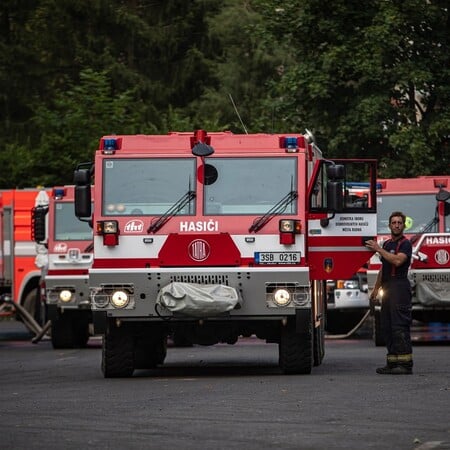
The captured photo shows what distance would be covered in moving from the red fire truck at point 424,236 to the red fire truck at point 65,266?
4.49 m

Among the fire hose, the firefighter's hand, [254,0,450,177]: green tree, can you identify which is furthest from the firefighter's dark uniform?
[254,0,450,177]: green tree

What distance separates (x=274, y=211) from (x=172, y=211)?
110cm

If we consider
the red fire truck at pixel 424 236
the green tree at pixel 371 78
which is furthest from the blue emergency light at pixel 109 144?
the green tree at pixel 371 78

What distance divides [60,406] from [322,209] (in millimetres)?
4962

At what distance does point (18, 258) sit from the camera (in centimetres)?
3128

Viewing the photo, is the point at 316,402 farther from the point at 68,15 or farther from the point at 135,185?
the point at 68,15

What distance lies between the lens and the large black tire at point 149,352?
20005 mm

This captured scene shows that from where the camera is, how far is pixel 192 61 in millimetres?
62031

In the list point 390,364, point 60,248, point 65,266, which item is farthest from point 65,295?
point 390,364

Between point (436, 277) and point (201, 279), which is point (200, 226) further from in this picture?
point (436, 277)

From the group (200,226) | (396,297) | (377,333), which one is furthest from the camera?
(377,333)

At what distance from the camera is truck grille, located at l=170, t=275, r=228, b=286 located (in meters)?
17.8

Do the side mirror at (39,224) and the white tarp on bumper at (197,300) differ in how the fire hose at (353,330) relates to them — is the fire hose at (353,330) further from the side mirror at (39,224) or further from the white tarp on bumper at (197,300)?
the white tarp on bumper at (197,300)

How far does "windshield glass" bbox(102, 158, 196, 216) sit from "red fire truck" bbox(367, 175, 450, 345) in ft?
25.3
